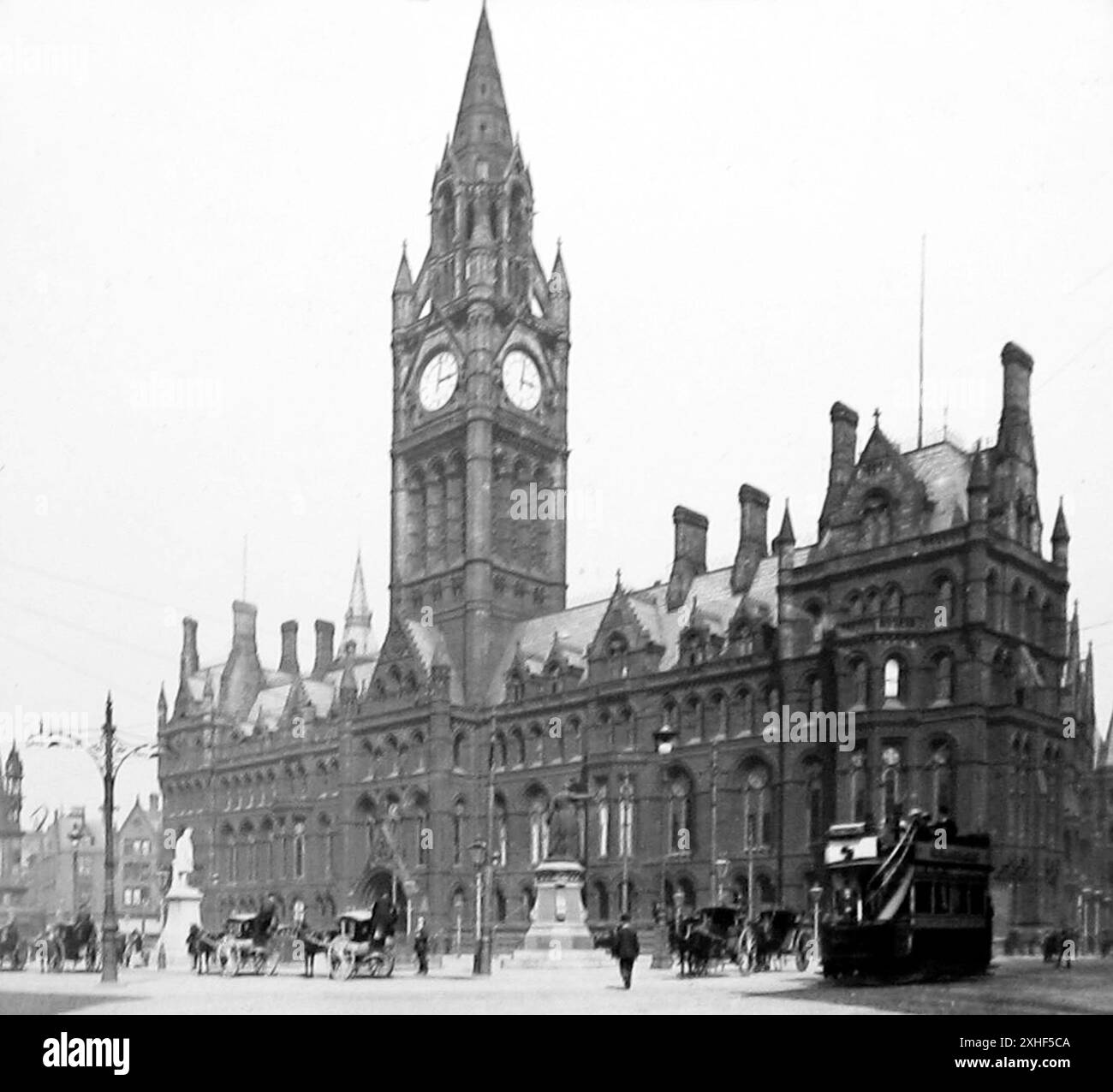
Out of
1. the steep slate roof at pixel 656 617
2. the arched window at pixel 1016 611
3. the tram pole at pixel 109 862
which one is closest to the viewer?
the tram pole at pixel 109 862

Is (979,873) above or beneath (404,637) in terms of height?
beneath

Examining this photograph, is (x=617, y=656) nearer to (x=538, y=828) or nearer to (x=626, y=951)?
(x=538, y=828)

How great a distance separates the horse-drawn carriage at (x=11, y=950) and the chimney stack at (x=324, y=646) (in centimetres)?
816

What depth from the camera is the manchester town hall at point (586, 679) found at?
93.5 ft

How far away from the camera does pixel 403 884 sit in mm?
44562

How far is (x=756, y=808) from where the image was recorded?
38125mm

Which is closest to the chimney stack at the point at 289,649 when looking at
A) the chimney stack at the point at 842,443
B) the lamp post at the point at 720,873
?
the chimney stack at the point at 842,443

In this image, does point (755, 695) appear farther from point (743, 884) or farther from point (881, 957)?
point (881, 957)

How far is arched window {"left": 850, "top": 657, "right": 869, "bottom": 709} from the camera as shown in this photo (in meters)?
33.4

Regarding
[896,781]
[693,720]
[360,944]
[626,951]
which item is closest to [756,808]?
[693,720]

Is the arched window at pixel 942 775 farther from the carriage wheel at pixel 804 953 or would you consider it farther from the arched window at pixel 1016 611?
the carriage wheel at pixel 804 953

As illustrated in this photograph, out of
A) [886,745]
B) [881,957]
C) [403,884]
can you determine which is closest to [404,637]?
[403,884]

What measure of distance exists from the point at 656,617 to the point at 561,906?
549 inches

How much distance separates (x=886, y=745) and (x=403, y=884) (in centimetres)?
1732
